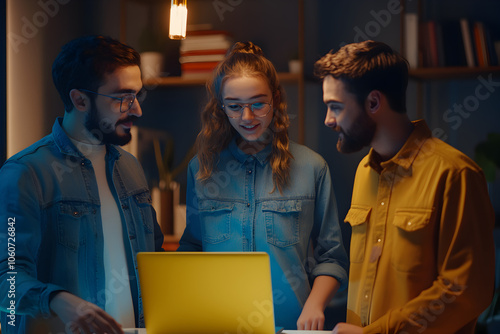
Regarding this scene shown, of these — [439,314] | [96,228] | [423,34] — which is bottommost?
[439,314]

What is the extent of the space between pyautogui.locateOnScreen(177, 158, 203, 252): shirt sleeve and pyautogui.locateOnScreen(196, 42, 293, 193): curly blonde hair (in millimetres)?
47

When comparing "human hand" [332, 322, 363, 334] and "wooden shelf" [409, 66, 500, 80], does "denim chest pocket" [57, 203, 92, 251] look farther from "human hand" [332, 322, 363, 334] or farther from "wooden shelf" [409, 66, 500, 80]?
"wooden shelf" [409, 66, 500, 80]

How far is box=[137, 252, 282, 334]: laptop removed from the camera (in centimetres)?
137

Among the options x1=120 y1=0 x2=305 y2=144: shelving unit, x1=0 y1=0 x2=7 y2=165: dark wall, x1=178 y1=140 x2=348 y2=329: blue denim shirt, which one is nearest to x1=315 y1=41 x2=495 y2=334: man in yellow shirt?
x1=178 y1=140 x2=348 y2=329: blue denim shirt

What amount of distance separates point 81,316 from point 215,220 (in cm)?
52

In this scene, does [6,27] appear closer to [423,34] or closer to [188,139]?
[188,139]

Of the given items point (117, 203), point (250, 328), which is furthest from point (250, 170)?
point (250, 328)

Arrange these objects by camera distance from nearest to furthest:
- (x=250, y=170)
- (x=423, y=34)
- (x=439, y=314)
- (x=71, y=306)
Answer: (x=439, y=314) < (x=71, y=306) < (x=250, y=170) < (x=423, y=34)

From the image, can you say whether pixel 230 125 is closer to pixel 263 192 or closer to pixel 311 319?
pixel 263 192

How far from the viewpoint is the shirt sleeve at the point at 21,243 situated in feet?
4.94

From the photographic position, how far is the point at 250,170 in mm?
1795

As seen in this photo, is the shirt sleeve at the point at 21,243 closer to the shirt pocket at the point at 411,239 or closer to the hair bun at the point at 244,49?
the hair bun at the point at 244,49

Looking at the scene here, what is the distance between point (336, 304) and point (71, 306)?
80 centimetres

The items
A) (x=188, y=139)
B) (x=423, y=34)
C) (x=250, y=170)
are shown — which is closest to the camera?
(x=250, y=170)
